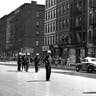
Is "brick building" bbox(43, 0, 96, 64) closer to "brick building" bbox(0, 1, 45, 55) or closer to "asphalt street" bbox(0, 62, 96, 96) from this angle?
"brick building" bbox(0, 1, 45, 55)

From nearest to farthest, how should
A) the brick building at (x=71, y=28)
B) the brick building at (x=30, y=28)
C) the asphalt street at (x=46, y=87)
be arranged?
the asphalt street at (x=46, y=87)
the brick building at (x=71, y=28)
the brick building at (x=30, y=28)

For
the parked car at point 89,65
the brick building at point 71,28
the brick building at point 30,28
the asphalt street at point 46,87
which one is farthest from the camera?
the brick building at point 30,28

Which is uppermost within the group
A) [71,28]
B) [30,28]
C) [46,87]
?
[30,28]

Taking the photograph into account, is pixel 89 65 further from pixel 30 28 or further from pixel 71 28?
pixel 30 28

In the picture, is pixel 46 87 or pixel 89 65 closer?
pixel 46 87

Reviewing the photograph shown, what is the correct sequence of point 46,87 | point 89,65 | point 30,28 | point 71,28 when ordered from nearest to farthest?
1. point 46,87
2. point 89,65
3. point 71,28
4. point 30,28

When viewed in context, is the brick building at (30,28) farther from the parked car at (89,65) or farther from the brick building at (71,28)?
the parked car at (89,65)

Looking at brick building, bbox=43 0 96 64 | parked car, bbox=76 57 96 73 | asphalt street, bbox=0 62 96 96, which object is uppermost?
brick building, bbox=43 0 96 64

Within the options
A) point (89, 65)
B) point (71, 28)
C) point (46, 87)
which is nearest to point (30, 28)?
point (71, 28)

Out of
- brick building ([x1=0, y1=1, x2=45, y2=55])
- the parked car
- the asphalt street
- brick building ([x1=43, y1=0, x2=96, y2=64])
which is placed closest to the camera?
the asphalt street

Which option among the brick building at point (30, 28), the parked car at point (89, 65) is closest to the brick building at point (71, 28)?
the brick building at point (30, 28)

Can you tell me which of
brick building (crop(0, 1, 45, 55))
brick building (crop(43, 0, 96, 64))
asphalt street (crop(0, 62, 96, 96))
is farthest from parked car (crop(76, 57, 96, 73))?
brick building (crop(0, 1, 45, 55))

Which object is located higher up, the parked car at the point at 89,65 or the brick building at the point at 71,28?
the brick building at the point at 71,28

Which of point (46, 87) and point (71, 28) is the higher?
point (71, 28)
